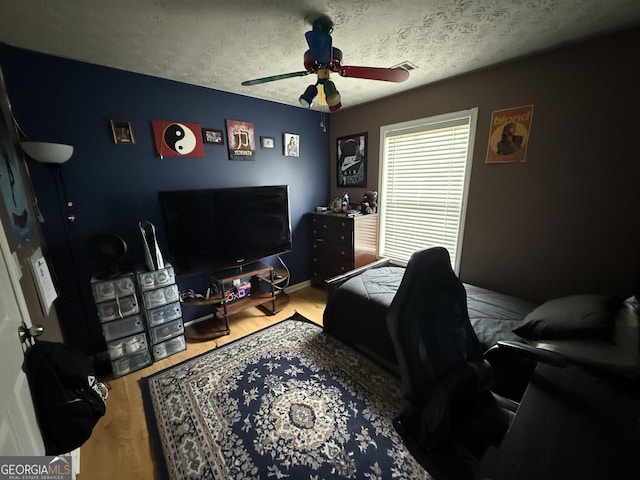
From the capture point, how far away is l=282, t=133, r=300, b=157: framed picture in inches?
117

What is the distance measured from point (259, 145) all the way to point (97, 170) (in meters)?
1.46

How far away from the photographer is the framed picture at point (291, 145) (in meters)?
2.98

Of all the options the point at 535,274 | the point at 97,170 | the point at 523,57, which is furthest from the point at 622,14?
the point at 97,170

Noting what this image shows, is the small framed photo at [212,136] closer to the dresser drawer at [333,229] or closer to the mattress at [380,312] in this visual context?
the dresser drawer at [333,229]

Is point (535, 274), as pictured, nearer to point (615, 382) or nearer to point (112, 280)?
point (615, 382)

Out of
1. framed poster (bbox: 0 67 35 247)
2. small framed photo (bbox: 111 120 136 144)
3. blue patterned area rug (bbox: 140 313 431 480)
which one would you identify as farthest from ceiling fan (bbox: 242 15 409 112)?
blue patterned area rug (bbox: 140 313 431 480)

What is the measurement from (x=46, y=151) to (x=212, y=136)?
1202 millimetres

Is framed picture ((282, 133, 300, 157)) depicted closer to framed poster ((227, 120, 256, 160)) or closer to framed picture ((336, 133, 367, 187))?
framed poster ((227, 120, 256, 160))

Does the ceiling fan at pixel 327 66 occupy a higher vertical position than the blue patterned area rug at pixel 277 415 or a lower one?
higher

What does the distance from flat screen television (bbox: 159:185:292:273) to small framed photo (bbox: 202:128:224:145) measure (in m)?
0.54

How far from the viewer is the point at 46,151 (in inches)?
60.6

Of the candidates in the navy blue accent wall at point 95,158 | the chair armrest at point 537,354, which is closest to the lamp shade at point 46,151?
the navy blue accent wall at point 95,158

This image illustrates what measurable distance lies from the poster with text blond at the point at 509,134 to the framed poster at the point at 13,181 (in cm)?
329

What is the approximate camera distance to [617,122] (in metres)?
1.62
